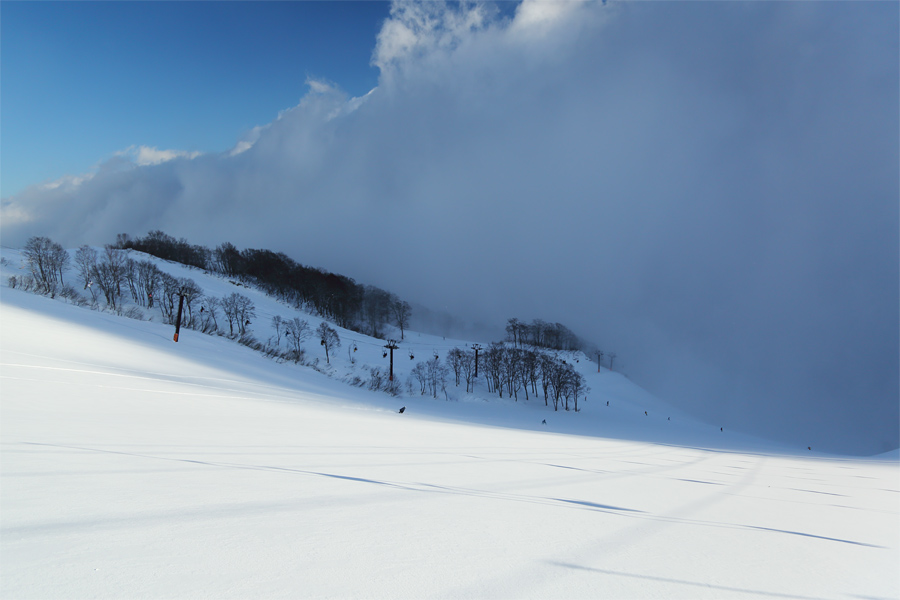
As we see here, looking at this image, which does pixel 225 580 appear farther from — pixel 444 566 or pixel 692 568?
pixel 692 568

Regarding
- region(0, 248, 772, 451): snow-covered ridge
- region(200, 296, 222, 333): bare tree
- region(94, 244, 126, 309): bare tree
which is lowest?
region(0, 248, 772, 451): snow-covered ridge

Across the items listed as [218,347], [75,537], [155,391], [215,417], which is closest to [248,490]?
[75,537]

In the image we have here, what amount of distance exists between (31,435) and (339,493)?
4.12 metres

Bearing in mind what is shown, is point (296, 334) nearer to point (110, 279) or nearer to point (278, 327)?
point (278, 327)

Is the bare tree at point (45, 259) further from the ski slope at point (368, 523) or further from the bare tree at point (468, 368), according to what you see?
the ski slope at point (368, 523)

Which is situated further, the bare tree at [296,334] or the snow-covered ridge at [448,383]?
the bare tree at [296,334]

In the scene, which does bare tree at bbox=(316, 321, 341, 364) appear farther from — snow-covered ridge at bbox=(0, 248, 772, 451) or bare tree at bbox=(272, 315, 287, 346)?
bare tree at bbox=(272, 315, 287, 346)

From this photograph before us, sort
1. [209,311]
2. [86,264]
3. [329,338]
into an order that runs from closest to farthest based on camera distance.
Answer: [329,338] → [209,311] → [86,264]

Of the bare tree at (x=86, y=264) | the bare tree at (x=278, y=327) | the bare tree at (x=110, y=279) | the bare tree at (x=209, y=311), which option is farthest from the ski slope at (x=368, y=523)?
the bare tree at (x=86, y=264)

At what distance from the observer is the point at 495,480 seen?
561cm

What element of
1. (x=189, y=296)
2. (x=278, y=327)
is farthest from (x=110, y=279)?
(x=278, y=327)

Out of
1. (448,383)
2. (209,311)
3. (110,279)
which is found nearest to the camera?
(448,383)

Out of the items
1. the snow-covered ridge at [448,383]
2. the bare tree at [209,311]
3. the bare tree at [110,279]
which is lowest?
the snow-covered ridge at [448,383]

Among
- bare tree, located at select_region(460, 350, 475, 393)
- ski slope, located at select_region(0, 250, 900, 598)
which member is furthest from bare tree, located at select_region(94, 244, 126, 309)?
ski slope, located at select_region(0, 250, 900, 598)
